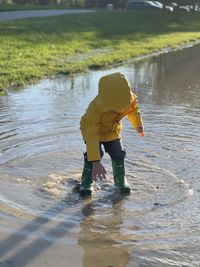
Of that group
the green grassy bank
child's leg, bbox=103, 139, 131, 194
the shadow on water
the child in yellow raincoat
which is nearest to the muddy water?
the shadow on water

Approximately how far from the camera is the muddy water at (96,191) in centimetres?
442

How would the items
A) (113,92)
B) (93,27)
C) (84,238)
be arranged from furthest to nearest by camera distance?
1. (93,27)
2. (113,92)
3. (84,238)

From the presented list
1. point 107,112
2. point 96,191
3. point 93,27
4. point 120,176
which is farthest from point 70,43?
point 107,112

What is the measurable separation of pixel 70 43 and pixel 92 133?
567 inches

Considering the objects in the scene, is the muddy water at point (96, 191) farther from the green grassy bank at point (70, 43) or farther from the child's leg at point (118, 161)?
the green grassy bank at point (70, 43)

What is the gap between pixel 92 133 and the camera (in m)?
5.19

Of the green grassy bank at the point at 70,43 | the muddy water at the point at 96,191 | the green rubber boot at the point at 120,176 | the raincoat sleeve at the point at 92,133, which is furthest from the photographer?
the green grassy bank at the point at 70,43

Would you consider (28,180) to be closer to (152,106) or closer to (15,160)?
(15,160)

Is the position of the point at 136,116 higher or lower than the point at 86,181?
higher

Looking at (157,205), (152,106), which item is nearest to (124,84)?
(157,205)

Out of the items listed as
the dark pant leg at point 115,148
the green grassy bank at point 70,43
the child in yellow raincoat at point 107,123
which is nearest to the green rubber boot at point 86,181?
the child in yellow raincoat at point 107,123

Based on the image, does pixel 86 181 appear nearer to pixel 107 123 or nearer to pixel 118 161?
pixel 118 161

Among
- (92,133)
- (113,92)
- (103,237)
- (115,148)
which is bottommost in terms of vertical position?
(103,237)

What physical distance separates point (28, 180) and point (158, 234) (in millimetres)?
1897
